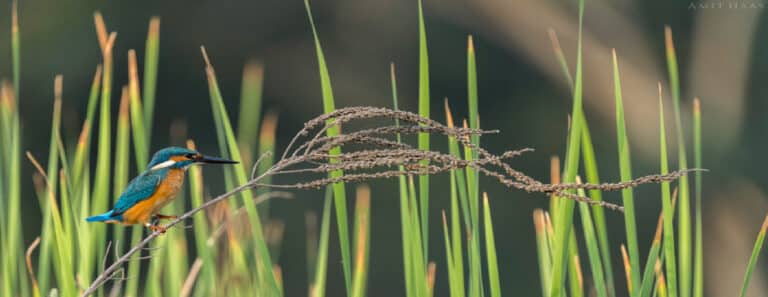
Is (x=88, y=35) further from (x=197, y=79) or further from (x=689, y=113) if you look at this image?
(x=689, y=113)

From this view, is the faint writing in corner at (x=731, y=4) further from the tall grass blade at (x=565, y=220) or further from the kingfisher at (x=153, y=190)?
the kingfisher at (x=153, y=190)

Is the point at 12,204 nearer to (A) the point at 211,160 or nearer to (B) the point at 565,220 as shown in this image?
(A) the point at 211,160

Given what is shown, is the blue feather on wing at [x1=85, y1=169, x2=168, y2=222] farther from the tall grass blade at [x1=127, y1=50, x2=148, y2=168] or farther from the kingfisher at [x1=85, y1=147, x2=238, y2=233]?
the tall grass blade at [x1=127, y1=50, x2=148, y2=168]

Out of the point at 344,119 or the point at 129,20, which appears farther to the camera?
the point at 129,20

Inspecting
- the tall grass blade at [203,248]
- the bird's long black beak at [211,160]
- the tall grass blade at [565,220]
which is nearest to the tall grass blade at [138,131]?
the tall grass blade at [203,248]

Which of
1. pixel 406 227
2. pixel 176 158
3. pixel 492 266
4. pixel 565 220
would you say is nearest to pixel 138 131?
pixel 176 158

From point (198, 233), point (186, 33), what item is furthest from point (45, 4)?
point (198, 233)
